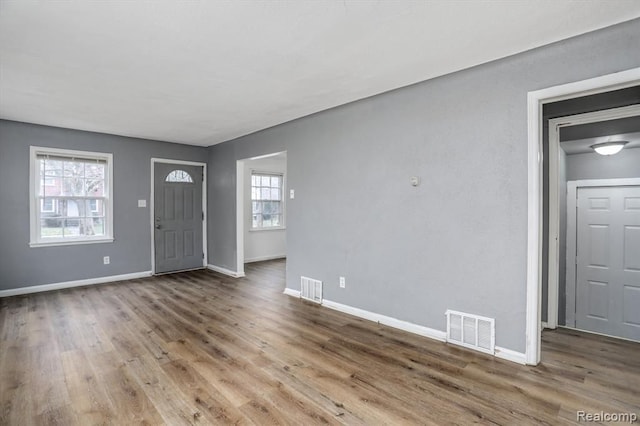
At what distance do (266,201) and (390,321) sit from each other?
16.8 ft

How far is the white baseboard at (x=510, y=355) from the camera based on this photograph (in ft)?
8.34

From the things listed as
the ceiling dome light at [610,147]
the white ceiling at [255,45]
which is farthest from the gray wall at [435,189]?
the ceiling dome light at [610,147]

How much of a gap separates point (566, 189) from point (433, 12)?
360cm

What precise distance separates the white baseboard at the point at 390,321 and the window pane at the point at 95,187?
4.38 metres

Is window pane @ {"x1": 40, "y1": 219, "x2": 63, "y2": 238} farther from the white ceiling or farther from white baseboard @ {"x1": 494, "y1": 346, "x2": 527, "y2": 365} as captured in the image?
white baseboard @ {"x1": 494, "y1": 346, "x2": 527, "y2": 365}

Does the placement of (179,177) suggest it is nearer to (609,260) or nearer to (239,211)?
(239,211)

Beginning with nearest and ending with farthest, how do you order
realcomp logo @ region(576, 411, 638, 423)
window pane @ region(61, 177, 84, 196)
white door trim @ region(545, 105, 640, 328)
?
realcomp logo @ region(576, 411, 638, 423), white door trim @ region(545, 105, 640, 328), window pane @ region(61, 177, 84, 196)

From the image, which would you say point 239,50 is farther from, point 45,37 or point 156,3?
point 45,37

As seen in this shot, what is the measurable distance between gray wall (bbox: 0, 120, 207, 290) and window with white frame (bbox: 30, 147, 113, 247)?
10 cm

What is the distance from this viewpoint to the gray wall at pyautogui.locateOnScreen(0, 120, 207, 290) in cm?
461

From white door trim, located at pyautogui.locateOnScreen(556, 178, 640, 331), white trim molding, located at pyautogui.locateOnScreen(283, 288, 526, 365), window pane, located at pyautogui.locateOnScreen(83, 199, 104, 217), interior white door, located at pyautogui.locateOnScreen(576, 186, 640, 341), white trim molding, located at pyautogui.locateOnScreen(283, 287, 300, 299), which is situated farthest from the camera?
window pane, located at pyautogui.locateOnScreen(83, 199, 104, 217)

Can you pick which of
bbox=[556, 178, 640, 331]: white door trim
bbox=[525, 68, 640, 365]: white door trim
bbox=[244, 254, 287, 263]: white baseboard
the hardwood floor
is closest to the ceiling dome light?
bbox=[556, 178, 640, 331]: white door trim

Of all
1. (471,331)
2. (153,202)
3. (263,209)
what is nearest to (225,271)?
(153,202)

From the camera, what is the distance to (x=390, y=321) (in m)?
3.40
